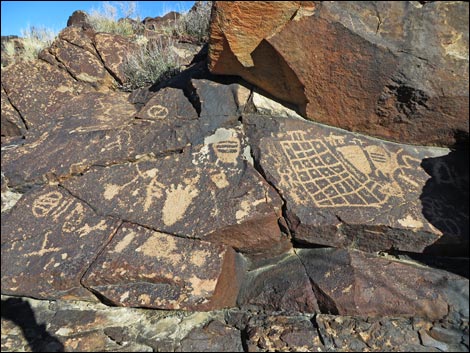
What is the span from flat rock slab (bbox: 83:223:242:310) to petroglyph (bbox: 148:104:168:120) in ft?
4.06

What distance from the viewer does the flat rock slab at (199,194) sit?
240 cm

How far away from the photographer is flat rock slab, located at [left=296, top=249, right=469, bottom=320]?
207 centimetres

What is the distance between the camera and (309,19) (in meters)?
2.61

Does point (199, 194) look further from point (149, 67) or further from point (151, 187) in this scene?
point (149, 67)

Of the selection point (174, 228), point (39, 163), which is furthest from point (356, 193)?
point (39, 163)

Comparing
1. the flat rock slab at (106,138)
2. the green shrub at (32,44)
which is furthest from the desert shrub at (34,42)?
the flat rock slab at (106,138)

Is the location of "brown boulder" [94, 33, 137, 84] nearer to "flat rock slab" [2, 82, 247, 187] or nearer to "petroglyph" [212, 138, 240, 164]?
"flat rock slab" [2, 82, 247, 187]

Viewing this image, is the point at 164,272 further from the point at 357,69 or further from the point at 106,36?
the point at 106,36

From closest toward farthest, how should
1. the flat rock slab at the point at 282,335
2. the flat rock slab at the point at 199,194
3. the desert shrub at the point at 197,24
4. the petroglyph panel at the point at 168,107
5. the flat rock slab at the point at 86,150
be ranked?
the flat rock slab at the point at 282,335, the flat rock slab at the point at 199,194, the flat rock slab at the point at 86,150, the petroglyph panel at the point at 168,107, the desert shrub at the point at 197,24

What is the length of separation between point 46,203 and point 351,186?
2248 millimetres

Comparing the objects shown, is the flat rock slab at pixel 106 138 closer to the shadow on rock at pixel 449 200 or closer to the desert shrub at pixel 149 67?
the desert shrub at pixel 149 67

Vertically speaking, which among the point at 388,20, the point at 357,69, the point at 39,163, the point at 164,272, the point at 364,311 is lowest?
the point at 364,311

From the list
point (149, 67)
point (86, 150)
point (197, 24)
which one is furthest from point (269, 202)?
point (197, 24)

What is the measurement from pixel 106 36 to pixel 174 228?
3.75 metres
